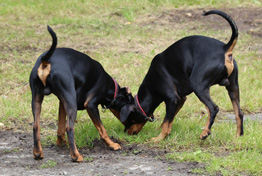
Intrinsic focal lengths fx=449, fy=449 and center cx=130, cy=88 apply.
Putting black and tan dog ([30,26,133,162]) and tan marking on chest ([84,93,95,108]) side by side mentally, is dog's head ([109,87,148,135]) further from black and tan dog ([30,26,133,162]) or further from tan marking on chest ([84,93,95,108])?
tan marking on chest ([84,93,95,108])

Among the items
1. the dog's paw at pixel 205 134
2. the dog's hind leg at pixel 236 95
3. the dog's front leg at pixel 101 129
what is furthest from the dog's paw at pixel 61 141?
the dog's hind leg at pixel 236 95

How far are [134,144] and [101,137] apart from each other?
46 centimetres

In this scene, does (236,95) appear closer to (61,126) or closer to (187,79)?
(187,79)

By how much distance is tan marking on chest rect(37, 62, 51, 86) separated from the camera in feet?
16.4

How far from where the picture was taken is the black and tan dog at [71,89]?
4.99m

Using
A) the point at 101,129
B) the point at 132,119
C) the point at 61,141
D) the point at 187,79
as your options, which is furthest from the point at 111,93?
the point at 187,79

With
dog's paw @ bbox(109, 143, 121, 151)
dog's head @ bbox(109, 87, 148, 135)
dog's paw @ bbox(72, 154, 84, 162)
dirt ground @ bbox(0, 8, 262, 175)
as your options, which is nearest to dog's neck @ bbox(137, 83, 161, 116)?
dog's head @ bbox(109, 87, 148, 135)

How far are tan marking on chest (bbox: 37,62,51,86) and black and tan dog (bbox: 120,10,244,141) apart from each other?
137 centimetres

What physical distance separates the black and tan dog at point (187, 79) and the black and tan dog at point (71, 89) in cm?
28

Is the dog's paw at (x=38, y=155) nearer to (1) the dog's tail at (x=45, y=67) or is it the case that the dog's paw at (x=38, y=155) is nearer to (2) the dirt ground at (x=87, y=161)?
(2) the dirt ground at (x=87, y=161)

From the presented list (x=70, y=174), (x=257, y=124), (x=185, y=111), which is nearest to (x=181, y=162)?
(x=70, y=174)

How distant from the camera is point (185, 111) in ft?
23.1

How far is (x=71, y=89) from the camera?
504 centimetres

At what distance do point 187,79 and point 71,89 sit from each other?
5.42ft
